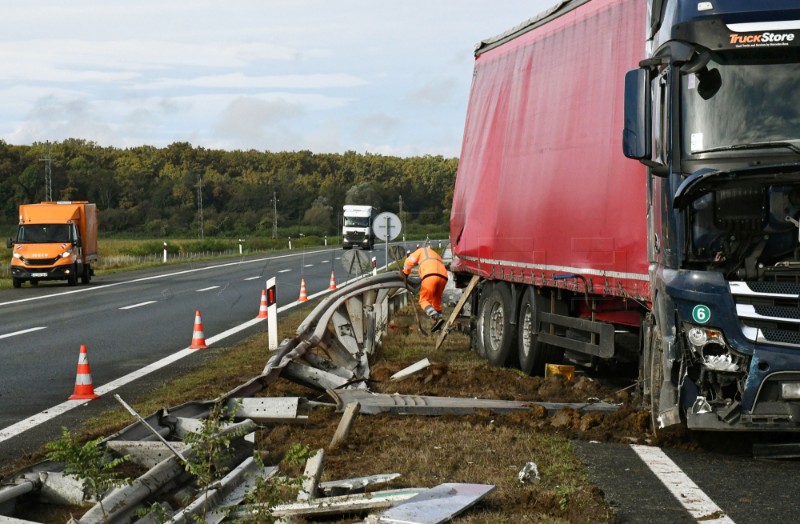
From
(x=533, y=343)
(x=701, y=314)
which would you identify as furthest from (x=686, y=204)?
(x=533, y=343)

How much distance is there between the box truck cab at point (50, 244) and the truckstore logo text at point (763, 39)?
106 ft

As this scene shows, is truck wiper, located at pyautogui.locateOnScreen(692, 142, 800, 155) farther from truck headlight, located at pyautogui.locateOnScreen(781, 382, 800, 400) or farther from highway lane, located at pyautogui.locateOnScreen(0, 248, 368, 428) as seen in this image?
highway lane, located at pyautogui.locateOnScreen(0, 248, 368, 428)

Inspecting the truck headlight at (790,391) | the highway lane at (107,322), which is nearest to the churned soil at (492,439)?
the truck headlight at (790,391)

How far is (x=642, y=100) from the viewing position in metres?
8.36

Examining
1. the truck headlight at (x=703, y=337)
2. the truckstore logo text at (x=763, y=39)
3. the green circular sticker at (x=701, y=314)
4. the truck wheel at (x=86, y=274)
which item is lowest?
the truck wheel at (x=86, y=274)

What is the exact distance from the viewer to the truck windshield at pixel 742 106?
25.7ft

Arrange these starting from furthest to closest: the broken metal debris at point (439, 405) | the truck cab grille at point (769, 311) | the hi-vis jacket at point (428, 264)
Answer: the hi-vis jacket at point (428, 264), the broken metal debris at point (439, 405), the truck cab grille at point (769, 311)

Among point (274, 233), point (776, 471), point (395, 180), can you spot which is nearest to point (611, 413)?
point (776, 471)

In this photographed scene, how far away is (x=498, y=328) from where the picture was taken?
1490 centimetres

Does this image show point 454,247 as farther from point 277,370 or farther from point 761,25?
point 761,25

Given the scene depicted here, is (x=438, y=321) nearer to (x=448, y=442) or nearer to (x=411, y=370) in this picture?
(x=411, y=370)

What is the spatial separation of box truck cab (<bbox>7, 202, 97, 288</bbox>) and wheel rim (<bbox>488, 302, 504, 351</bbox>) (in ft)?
82.8

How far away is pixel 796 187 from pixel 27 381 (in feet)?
31.6

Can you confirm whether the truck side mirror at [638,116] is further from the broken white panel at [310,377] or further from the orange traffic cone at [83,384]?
the orange traffic cone at [83,384]
